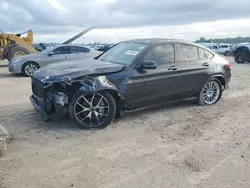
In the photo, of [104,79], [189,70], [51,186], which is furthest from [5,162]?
[189,70]

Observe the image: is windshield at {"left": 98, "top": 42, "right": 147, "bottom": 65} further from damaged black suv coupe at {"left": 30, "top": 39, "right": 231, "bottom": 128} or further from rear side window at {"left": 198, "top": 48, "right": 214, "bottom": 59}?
rear side window at {"left": 198, "top": 48, "right": 214, "bottom": 59}

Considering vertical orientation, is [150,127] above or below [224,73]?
below

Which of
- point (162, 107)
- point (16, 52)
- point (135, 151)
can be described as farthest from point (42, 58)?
point (135, 151)

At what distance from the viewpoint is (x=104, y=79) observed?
544 centimetres

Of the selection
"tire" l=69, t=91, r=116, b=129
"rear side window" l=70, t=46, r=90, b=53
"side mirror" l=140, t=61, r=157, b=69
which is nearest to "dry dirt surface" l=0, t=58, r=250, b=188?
"tire" l=69, t=91, r=116, b=129

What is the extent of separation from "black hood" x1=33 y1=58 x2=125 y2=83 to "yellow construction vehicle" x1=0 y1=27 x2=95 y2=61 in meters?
11.9

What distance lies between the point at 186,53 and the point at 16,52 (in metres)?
13.0

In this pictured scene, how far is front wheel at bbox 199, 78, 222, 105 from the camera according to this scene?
23.1 ft

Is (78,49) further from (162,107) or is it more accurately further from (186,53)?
(186,53)

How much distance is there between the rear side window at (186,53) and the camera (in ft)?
21.2

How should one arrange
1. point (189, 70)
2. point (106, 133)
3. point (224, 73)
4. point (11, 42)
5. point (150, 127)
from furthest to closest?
point (11, 42) → point (224, 73) → point (189, 70) → point (150, 127) → point (106, 133)

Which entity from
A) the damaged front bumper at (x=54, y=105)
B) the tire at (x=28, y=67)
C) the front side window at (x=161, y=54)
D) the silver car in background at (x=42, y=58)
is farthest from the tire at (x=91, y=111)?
the tire at (x=28, y=67)

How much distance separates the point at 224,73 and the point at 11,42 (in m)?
14.6

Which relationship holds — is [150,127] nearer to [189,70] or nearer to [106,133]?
[106,133]
